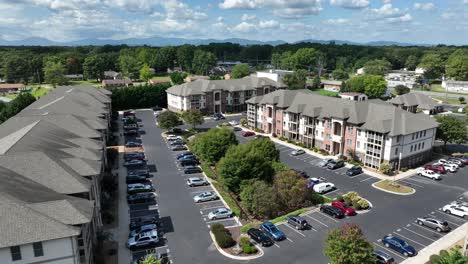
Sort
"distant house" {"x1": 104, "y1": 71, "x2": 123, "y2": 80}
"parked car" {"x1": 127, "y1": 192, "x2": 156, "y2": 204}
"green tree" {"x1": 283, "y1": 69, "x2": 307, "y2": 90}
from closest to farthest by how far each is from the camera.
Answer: "parked car" {"x1": 127, "y1": 192, "x2": 156, "y2": 204} → "green tree" {"x1": 283, "y1": 69, "x2": 307, "y2": 90} → "distant house" {"x1": 104, "y1": 71, "x2": 123, "y2": 80}

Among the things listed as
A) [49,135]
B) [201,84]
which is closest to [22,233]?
[49,135]

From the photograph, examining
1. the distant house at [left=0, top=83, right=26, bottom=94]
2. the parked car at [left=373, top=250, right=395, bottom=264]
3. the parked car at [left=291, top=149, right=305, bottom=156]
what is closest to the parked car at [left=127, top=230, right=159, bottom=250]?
the parked car at [left=373, top=250, right=395, bottom=264]

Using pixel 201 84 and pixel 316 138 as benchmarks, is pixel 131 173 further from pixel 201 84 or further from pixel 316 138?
pixel 201 84

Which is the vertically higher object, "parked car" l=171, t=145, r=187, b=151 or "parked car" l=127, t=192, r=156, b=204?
"parked car" l=171, t=145, r=187, b=151

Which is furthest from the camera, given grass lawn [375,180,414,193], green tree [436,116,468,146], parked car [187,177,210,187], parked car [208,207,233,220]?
green tree [436,116,468,146]

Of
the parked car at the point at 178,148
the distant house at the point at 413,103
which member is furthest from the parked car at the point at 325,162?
the distant house at the point at 413,103

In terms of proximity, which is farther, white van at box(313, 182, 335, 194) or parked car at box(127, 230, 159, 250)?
white van at box(313, 182, 335, 194)

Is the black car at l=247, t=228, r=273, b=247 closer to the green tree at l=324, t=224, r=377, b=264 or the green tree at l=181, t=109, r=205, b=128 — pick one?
the green tree at l=324, t=224, r=377, b=264

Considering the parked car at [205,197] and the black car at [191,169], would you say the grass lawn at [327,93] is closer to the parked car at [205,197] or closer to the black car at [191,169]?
the black car at [191,169]
